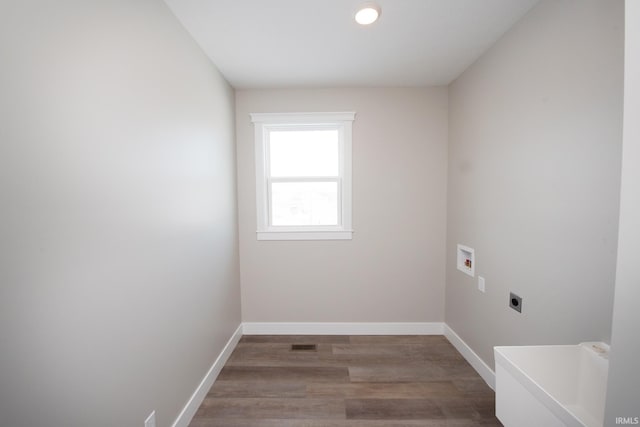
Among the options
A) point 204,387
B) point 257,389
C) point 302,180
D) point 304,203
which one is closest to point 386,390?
point 257,389

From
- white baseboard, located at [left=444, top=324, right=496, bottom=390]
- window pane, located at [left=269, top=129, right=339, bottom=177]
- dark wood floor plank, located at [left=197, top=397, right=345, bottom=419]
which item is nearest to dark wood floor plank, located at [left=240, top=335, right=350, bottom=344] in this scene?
dark wood floor plank, located at [left=197, top=397, right=345, bottom=419]

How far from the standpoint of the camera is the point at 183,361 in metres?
1.66

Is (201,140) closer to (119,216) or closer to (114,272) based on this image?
(119,216)

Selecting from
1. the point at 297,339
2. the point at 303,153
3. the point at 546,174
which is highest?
the point at 303,153

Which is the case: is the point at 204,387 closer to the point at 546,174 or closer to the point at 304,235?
the point at 304,235

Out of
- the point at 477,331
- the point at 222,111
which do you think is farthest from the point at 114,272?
the point at 477,331

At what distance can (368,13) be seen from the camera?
1.53 meters

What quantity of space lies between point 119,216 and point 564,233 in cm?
224

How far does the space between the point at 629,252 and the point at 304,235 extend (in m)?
2.33

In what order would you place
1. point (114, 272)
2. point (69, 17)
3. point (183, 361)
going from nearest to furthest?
point (69, 17) → point (114, 272) → point (183, 361)

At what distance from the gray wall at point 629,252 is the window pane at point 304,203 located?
2.24m

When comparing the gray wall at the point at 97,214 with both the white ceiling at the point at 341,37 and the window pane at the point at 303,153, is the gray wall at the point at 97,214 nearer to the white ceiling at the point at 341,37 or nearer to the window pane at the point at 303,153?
the white ceiling at the point at 341,37

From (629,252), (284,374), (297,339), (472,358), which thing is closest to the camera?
(629,252)

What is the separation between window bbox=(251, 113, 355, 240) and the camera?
2705 millimetres
